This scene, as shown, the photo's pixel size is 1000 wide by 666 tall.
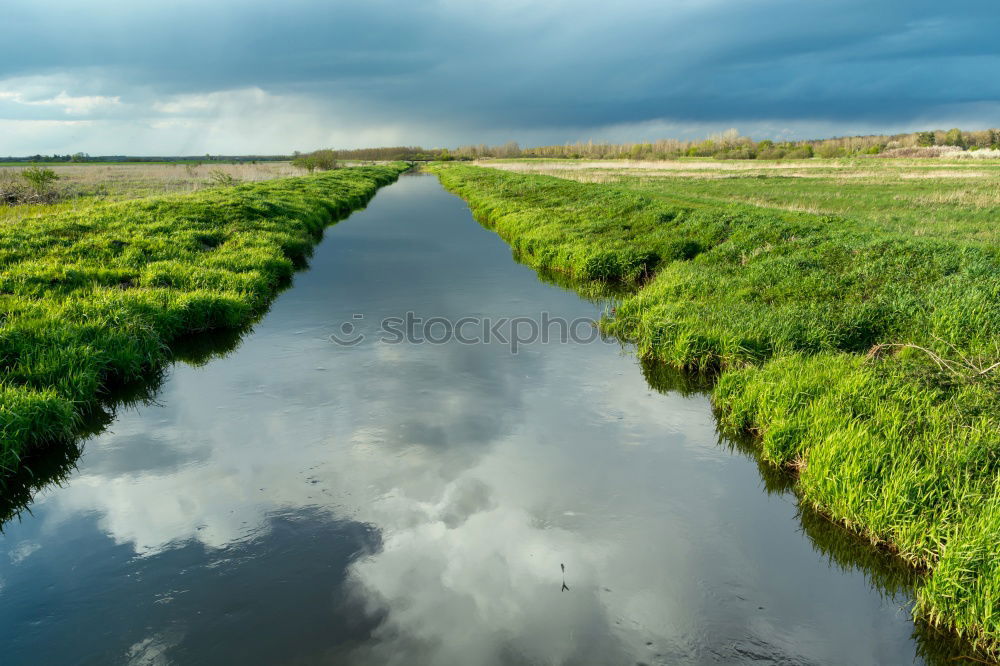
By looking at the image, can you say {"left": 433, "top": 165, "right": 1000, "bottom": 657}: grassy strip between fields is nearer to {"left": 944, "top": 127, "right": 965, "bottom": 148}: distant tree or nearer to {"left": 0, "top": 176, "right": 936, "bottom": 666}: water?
{"left": 0, "top": 176, "right": 936, "bottom": 666}: water

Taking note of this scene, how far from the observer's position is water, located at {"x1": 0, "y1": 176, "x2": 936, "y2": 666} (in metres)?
4.30

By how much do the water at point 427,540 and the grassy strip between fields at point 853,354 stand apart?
0.49 metres

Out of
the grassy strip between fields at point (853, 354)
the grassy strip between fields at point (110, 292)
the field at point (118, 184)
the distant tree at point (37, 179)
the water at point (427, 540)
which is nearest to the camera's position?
the water at point (427, 540)

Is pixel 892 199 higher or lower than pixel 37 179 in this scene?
lower

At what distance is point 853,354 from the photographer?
927 cm

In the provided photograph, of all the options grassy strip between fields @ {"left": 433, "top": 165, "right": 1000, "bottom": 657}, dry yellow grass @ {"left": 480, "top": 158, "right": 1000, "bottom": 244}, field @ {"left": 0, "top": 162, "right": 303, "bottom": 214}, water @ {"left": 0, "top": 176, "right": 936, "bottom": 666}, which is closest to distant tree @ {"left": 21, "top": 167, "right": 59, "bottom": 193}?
field @ {"left": 0, "top": 162, "right": 303, "bottom": 214}

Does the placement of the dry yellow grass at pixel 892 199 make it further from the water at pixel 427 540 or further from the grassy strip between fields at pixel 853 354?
the water at pixel 427 540

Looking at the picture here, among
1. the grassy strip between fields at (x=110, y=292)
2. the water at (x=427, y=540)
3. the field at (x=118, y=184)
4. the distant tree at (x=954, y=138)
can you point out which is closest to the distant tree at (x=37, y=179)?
the field at (x=118, y=184)

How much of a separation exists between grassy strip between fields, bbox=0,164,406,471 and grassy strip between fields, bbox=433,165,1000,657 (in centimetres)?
862

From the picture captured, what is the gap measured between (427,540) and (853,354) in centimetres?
763

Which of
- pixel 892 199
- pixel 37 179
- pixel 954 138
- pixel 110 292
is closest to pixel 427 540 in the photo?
pixel 110 292

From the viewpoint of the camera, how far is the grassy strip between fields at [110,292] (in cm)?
742

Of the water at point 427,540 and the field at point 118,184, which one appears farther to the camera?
the field at point 118,184

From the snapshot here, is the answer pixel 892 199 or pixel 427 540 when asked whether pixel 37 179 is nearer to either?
pixel 427 540
